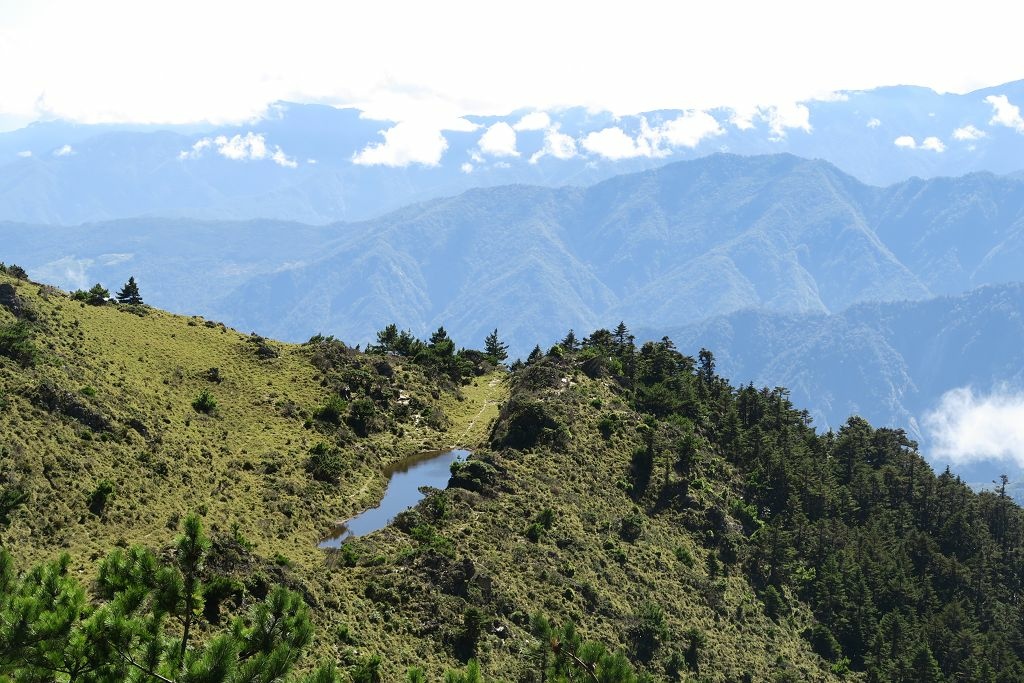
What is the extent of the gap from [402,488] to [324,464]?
780cm

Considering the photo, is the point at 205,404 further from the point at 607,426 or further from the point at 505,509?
the point at 607,426

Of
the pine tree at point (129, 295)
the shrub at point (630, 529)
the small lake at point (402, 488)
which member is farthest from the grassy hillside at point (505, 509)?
the pine tree at point (129, 295)

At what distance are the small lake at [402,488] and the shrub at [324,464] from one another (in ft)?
16.4

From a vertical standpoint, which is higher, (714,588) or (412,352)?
(412,352)

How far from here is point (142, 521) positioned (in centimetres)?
5959

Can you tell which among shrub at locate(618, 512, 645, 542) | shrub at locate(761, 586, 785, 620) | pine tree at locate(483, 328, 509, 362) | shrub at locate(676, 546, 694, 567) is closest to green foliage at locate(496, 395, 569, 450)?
shrub at locate(618, 512, 645, 542)

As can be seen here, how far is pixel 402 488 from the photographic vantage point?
81375mm

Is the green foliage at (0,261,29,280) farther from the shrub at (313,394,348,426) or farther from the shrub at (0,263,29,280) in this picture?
the shrub at (313,394,348,426)

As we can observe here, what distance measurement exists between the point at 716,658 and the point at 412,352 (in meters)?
65.6

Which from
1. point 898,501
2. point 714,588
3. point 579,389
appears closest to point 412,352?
point 579,389

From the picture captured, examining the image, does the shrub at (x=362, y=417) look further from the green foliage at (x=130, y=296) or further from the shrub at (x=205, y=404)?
the green foliage at (x=130, y=296)

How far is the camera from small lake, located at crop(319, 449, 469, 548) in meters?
70.6

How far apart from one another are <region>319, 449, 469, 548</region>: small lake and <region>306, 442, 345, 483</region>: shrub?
5.01m

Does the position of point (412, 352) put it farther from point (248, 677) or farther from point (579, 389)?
point (248, 677)
